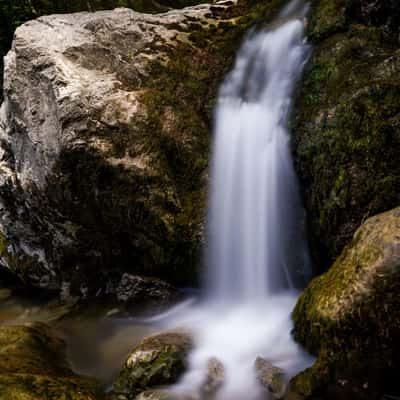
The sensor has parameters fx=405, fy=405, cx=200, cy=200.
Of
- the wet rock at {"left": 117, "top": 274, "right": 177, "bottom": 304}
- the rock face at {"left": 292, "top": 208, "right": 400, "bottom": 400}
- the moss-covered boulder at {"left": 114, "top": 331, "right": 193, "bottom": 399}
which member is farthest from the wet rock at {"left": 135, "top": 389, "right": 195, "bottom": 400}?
the wet rock at {"left": 117, "top": 274, "right": 177, "bottom": 304}

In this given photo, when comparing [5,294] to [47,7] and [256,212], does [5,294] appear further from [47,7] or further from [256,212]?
[47,7]

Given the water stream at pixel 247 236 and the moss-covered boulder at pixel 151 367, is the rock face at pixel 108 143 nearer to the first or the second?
the water stream at pixel 247 236

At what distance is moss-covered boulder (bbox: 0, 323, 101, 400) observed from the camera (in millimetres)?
3943

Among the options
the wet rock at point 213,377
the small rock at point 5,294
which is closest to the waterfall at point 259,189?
the wet rock at point 213,377

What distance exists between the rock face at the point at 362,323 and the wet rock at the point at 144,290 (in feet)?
11.1

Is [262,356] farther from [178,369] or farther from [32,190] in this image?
[32,190]

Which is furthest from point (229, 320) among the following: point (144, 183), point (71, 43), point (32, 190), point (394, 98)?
point (71, 43)

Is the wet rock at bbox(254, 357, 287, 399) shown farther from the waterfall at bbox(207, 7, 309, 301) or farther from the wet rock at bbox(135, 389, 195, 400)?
the waterfall at bbox(207, 7, 309, 301)

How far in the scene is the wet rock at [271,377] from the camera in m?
4.11

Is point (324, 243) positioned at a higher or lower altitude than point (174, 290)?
higher

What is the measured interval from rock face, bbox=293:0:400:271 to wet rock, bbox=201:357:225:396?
2.14 m

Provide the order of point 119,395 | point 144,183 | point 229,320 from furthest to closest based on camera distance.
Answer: point 144,183, point 229,320, point 119,395

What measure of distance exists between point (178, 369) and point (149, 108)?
14.3 ft

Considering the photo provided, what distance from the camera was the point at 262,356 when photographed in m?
4.83
